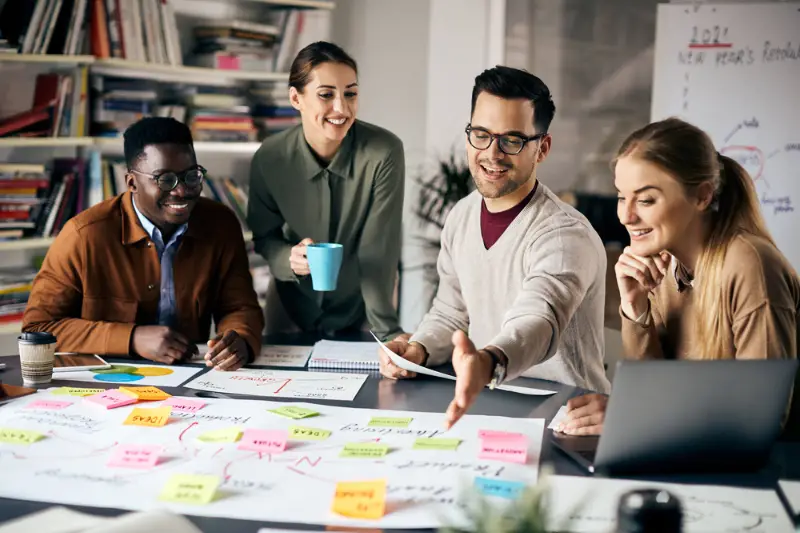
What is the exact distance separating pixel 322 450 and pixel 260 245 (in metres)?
1.28

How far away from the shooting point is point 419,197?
4469 millimetres

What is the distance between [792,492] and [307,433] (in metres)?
0.81

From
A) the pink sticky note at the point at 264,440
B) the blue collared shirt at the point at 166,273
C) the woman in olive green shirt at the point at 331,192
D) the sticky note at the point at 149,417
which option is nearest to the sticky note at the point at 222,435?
the pink sticky note at the point at 264,440

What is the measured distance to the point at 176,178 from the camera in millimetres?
2277

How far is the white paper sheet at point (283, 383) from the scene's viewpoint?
185cm

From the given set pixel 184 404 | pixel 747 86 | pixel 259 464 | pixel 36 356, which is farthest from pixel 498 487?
pixel 747 86

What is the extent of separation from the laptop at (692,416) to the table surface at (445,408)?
3 centimetres

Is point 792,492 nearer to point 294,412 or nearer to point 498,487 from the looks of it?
point 498,487

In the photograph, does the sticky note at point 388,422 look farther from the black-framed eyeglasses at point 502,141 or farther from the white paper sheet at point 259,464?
the black-framed eyeglasses at point 502,141

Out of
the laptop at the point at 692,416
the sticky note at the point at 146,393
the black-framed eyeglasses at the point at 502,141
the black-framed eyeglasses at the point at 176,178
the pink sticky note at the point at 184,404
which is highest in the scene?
the black-framed eyeglasses at the point at 502,141

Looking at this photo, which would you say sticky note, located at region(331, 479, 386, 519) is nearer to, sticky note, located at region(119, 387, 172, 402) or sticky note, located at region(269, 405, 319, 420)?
sticky note, located at region(269, 405, 319, 420)

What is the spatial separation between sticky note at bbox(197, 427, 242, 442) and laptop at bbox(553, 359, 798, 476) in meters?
0.60

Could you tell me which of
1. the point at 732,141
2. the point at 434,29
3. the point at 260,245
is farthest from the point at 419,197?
the point at 260,245

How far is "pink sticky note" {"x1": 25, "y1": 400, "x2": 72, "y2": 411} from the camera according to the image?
1.73 m
